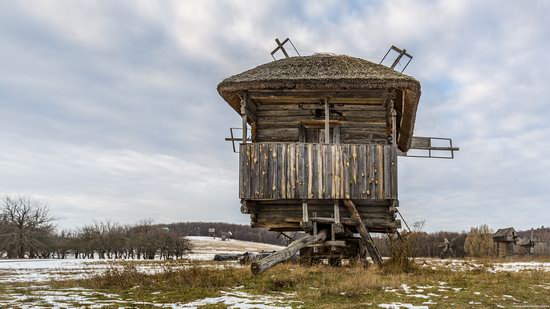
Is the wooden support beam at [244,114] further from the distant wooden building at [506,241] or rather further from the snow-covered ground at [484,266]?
the distant wooden building at [506,241]

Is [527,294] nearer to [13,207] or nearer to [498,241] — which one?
[498,241]

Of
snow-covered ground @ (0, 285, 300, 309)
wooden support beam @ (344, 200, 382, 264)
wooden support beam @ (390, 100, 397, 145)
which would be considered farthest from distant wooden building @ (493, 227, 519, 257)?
snow-covered ground @ (0, 285, 300, 309)

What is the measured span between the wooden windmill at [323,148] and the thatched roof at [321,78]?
29 millimetres

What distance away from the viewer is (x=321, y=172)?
1270 cm

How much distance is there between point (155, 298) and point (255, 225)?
660 cm

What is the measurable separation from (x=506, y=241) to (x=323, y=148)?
3730 cm

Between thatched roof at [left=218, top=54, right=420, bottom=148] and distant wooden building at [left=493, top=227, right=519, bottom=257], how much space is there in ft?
113

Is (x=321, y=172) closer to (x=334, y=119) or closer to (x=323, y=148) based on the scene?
(x=323, y=148)

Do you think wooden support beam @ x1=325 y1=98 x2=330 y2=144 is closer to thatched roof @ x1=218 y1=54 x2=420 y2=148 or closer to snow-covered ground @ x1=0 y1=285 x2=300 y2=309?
thatched roof @ x1=218 y1=54 x2=420 y2=148

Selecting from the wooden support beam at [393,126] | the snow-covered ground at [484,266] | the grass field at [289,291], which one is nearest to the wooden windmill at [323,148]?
the wooden support beam at [393,126]

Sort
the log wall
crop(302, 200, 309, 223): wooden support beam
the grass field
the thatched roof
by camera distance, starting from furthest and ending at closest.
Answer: the log wall, crop(302, 200, 309, 223): wooden support beam, the thatched roof, the grass field

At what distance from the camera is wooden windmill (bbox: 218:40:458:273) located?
41.7ft

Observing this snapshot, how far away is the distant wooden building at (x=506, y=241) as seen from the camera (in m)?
42.3

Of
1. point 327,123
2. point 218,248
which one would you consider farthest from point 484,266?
point 218,248
